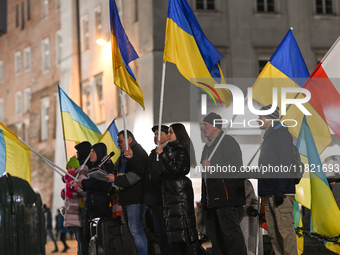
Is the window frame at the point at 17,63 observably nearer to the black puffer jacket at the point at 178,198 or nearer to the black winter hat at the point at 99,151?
the black winter hat at the point at 99,151

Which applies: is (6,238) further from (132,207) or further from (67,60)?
(67,60)

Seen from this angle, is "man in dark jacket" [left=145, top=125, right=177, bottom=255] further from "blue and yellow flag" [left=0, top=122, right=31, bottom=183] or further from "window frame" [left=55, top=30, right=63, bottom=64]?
"window frame" [left=55, top=30, right=63, bottom=64]

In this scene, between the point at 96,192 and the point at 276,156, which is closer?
the point at 276,156

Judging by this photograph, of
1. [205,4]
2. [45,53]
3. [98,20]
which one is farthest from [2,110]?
[205,4]

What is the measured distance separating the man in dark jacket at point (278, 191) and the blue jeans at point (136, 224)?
169cm

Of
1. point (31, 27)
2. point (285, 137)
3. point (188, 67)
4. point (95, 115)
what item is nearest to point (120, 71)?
point (188, 67)

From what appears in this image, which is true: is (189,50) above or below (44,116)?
below

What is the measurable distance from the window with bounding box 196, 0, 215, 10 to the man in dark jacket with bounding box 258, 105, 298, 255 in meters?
15.5

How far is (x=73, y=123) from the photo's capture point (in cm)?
1095

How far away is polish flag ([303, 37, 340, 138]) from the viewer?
27.0ft

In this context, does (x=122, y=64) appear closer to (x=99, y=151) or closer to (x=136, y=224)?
(x=99, y=151)

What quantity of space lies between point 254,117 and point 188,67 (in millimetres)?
2359

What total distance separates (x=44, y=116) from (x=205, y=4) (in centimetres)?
1199

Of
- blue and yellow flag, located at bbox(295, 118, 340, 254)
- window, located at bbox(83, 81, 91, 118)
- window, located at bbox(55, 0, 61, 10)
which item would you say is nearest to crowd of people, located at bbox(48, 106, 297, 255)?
blue and yellow flag, located at bbox(295, 118, 340, 254)
